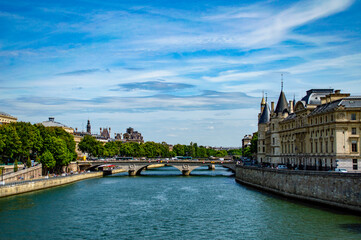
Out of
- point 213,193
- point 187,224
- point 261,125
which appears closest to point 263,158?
point 261,125

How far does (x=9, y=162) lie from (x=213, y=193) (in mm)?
47646

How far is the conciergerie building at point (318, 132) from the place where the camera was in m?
60.3

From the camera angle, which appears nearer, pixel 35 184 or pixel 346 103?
pixel 346 103

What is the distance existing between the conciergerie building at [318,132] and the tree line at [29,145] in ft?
149

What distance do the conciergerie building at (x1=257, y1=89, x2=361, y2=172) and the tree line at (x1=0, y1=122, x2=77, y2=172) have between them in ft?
149

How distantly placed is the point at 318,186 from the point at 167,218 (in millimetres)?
18845

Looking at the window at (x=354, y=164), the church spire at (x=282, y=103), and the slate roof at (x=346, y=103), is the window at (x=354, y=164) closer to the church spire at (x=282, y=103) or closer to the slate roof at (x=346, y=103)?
the slate roof at (x=346, y=103)

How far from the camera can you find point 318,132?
223 feet

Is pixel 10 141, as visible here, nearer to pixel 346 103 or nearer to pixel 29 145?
pixel 29 145

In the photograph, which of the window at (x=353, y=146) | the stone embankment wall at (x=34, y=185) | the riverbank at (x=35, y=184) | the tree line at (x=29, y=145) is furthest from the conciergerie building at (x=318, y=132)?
the tree line at (x=29, y=145)

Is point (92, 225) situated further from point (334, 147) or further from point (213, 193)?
point (334, 147)

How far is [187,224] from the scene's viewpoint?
4303 cm

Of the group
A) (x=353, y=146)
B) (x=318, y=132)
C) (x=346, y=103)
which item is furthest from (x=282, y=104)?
(x=353, y=146)

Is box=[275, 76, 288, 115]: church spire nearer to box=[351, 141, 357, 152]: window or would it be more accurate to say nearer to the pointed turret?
the pointed turret
